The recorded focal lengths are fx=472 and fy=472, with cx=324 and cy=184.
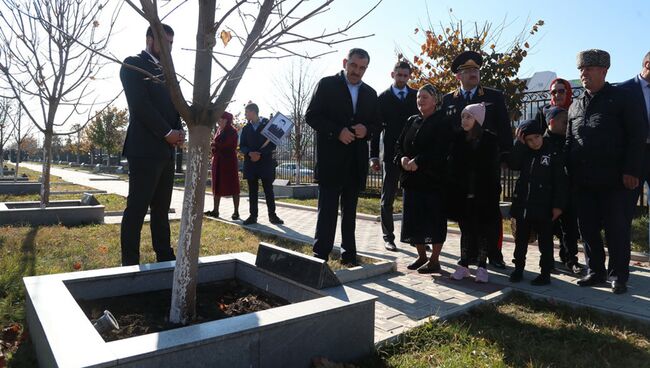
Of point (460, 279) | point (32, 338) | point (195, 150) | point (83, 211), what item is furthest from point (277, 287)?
point (83, 211)

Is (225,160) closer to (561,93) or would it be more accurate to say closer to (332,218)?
(332,218)

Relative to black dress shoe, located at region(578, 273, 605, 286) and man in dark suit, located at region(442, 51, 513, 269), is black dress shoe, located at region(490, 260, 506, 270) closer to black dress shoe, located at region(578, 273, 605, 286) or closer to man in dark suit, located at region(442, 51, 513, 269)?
man in dark suit, located at region(442, 51, 513, 269)

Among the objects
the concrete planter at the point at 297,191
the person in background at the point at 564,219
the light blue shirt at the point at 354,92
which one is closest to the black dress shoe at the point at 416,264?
the person in background at the point at 564,219

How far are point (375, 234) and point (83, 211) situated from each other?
462 cm

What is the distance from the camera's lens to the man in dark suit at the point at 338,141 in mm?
4656

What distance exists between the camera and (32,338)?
2.76 metres

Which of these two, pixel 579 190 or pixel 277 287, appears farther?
pixel 579 190

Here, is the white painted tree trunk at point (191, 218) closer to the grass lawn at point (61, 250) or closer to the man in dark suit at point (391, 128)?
the grass lawn at point (61, 250)

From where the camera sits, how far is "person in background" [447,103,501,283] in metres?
4.55

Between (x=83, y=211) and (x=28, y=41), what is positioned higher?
(x=28, y=41)

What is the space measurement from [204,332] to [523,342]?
202 cm

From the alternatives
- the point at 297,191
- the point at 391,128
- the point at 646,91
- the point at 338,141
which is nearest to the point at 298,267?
the point at 338,141

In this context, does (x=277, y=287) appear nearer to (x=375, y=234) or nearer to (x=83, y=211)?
(x=375, y=234)

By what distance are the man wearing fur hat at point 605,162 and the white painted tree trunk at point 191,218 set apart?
350 cm
